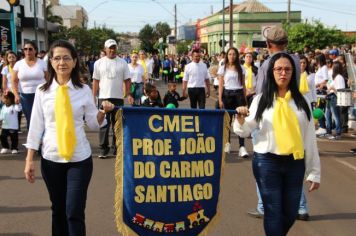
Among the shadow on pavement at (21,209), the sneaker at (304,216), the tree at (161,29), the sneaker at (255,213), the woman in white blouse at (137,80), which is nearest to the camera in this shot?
the sneaker at (304,216)

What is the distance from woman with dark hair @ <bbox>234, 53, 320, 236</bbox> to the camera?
401 cm

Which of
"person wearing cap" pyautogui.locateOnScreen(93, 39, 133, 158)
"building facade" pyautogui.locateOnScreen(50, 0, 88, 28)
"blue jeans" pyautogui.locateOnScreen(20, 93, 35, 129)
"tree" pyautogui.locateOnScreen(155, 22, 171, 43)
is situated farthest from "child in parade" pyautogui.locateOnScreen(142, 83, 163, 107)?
"tree" pyautogui.locateOnScreen(155, 22, 171, 43)

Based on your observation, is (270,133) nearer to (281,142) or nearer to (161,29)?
(281,142)

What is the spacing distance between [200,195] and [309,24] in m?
34.9

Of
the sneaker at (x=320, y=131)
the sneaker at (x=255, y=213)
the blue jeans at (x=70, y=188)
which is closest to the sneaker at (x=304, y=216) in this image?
the sneaker at (x=255, y=213)

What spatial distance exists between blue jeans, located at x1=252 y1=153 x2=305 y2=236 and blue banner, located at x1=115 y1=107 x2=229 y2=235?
1.62 feet

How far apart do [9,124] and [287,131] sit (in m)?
6.58

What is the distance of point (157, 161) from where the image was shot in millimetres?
4133

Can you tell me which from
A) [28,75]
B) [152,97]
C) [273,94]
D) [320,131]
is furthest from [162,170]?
[320,131]

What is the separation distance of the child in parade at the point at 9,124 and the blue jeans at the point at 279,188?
635cm

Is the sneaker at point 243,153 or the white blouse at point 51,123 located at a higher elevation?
the white blouse at point 51,123

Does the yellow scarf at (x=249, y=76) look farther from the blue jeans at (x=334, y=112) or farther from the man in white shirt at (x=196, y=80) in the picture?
the blue jeans at (x=334, y=112)

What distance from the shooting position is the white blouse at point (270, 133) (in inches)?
160

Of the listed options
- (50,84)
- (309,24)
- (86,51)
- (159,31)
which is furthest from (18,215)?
(159,31)
